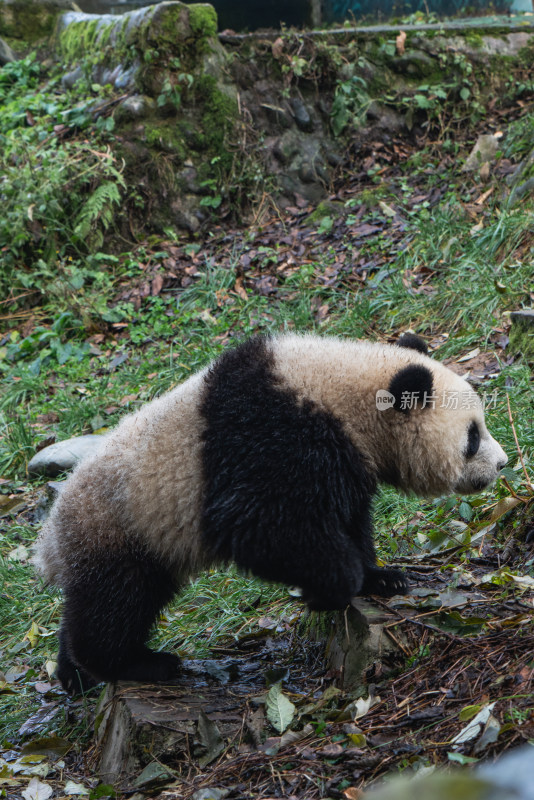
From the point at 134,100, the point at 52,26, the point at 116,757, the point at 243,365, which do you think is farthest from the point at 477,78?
the point at 116,757

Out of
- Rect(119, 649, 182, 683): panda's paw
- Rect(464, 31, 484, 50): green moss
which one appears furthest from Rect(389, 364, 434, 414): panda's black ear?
Rect(464, 31, 484, 50): green moss

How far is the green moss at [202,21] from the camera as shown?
9.72 m

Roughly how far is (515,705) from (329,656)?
4.16 ft

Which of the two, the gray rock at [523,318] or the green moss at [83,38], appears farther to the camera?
the green moss at [83,38]

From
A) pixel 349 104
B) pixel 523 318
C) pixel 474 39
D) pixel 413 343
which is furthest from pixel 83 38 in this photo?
pixel 413 343

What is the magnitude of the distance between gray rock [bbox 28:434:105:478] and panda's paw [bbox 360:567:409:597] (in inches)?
131

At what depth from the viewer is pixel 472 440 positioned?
3.93 meters

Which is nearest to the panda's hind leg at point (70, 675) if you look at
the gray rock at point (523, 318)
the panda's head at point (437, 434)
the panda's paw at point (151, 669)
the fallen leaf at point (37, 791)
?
the panda's paw at point (151, 669)

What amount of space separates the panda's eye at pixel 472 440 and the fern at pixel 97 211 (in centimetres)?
648

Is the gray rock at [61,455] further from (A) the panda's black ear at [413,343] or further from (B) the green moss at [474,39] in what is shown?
(B) the green moss at [474,39]

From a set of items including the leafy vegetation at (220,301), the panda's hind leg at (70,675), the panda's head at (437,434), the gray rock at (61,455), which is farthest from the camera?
the gray rock at (61,455)

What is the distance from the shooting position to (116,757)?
11.4ft

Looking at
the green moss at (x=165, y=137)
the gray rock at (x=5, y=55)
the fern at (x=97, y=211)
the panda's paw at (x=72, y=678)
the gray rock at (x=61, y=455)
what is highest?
the gray rock at (x=5, y=55)

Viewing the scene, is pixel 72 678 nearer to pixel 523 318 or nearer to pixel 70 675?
pixel 70 675
